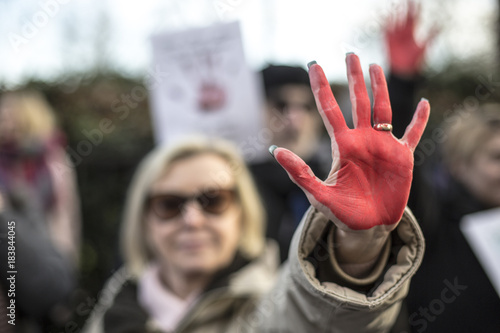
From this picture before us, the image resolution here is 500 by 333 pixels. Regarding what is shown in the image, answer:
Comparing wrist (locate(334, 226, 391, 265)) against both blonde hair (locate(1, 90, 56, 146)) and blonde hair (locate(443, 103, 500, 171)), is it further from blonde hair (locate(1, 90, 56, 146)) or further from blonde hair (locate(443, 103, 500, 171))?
blonde hair (locate(1, 90, 56, 146))

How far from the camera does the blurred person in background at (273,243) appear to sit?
30.3 inches

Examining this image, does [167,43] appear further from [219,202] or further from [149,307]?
[149,307]

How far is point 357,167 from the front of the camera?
0.77m

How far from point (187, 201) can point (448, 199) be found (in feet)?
3.54

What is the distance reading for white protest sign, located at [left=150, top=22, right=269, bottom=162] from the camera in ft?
6.53

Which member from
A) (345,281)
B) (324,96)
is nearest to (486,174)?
(345,281)

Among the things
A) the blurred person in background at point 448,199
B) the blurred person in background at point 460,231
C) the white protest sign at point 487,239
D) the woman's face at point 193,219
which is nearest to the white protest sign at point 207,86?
the woman's face at point 193,219

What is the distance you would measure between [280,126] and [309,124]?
210 mm

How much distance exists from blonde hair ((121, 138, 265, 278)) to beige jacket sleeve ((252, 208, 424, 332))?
0.72 metres

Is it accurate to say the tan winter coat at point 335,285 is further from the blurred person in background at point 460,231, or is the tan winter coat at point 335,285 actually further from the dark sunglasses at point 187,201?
the dark sunglasses at point 187,201

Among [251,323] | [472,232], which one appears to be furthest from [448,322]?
[251,323]

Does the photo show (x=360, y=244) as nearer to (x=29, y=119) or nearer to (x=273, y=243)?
(x=273, y=243)

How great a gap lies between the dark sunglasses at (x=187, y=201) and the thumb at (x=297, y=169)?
2.58ft

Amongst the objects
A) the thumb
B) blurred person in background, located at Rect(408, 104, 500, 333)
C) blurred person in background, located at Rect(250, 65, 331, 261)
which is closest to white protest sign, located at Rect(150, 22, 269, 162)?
blurred person in background, located at Rect(250, 65, 331, 261)
